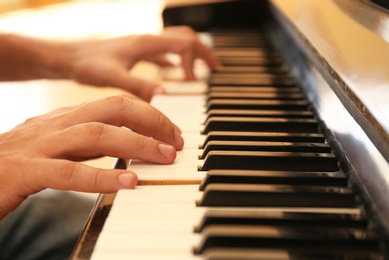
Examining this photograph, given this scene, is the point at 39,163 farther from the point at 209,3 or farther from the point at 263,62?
the point at 209,3

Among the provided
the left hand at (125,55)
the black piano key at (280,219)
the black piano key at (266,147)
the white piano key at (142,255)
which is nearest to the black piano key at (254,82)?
the left hand at (125,55)

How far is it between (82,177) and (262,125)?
354 mm

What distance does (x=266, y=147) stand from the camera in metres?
0.83

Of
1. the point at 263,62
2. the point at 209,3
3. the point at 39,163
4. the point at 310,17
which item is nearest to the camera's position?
the point at 39,163

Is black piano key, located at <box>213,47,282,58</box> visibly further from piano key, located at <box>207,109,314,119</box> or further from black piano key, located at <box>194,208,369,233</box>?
black piano key, located at <box>194,208,369,233</box>

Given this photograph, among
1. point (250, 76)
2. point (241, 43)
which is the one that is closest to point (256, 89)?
point (250, 76)

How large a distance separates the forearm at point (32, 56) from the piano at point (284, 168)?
374 mm

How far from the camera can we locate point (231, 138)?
0.88 m

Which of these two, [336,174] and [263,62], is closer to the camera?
[336,174]

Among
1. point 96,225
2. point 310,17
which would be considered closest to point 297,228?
point 96,225

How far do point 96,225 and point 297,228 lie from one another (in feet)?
0.75

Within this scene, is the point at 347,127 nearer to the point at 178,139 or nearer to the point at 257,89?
the point at 178,139

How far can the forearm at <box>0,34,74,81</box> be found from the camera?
1425 mm

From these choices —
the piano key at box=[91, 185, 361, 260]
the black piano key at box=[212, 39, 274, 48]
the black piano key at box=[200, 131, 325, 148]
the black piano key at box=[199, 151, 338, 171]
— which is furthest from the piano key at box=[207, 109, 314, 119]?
the black piano key at box=[212, 39, 274, 48]
